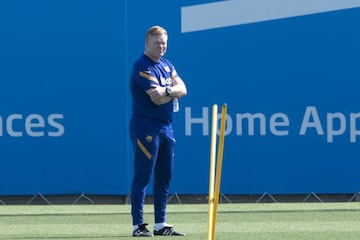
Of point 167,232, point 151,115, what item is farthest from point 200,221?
point 151,115

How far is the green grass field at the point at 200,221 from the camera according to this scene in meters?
9.46

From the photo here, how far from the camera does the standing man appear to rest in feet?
29.9

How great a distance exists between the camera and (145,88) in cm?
910

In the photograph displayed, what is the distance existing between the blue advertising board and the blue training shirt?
4034 millimetres

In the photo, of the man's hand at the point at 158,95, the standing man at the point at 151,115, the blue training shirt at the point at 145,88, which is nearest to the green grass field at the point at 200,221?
the standing man at the point at 151,115

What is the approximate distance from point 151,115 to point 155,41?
0.61 metres

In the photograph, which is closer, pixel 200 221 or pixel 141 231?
pixel 141 231

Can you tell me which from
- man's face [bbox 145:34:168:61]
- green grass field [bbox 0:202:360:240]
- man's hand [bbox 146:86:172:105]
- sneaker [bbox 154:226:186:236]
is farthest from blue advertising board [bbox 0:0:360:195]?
man's hand [bbox 146:86:172:105]

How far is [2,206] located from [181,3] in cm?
322

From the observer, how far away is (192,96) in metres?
13.4

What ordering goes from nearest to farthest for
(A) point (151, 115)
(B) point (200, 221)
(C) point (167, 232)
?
(A) point (151, 115)
(C) point (167, 232)
(B) point (200, 221)

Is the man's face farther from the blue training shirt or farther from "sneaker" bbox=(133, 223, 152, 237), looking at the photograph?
"sneaker" bbox=(133, 223, 152, 237)

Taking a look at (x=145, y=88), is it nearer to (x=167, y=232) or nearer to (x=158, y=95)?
(x=158, y=95)

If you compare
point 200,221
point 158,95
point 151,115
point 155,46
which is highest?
point 155,46
